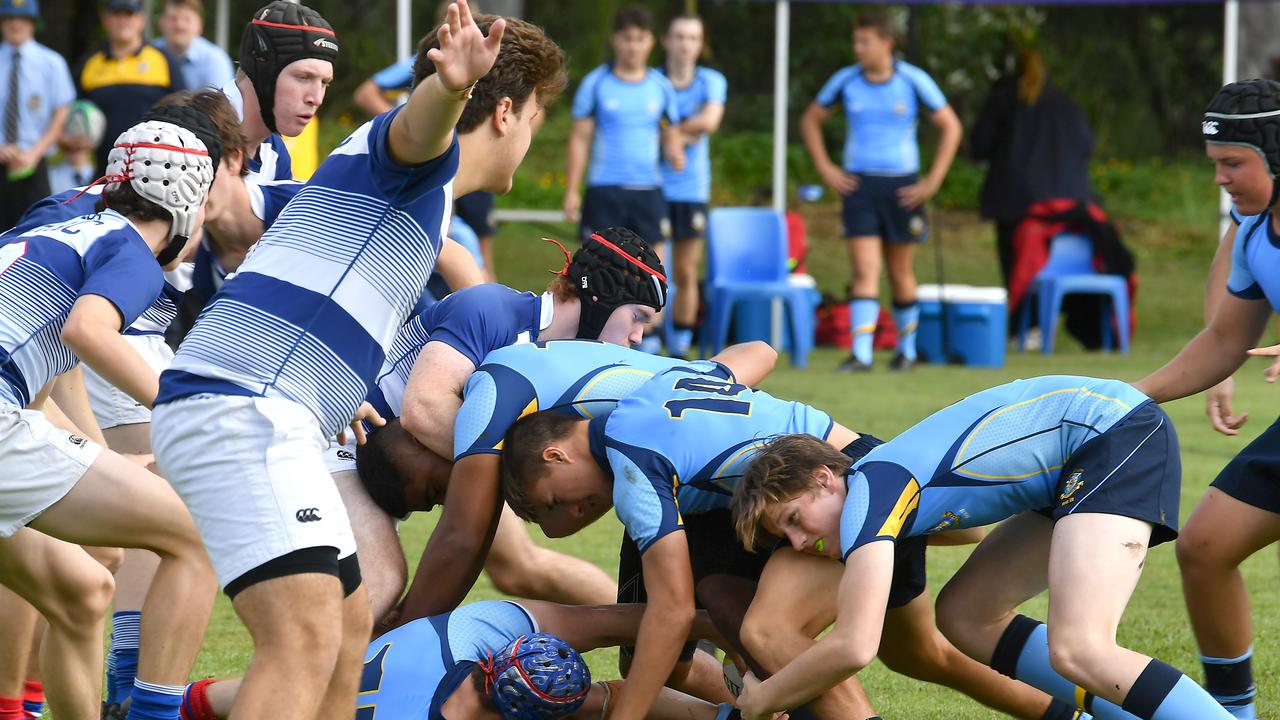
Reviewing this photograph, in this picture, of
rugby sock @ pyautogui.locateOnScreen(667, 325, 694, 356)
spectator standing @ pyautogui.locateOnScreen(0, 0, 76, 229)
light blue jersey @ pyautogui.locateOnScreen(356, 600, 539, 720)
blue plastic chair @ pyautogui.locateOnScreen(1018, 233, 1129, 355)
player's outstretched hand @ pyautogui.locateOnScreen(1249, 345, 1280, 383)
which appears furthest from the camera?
blue plastic chair @ pyautogui.locateOnScreen(1018, 233, 1129, 355)

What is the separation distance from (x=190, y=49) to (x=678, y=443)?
24.9 ft

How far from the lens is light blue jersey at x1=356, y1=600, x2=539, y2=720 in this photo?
3529 mm

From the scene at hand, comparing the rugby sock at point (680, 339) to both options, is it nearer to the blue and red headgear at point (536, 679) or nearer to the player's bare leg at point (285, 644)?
the blue and red headgear at point (536, 679)

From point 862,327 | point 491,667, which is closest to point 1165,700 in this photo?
point 491,667

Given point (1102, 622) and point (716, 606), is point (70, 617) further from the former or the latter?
point (1102, 622)

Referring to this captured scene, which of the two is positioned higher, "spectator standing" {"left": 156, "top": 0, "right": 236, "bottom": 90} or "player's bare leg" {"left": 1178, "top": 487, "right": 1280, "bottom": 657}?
"spectator standing" {"left": 156, "top": 0, "right": 236, "bottom": 90}

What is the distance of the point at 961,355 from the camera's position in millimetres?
11016

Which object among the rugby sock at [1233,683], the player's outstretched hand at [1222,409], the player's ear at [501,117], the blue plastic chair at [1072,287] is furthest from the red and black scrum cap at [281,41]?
the blue plastic chair at [1072,287]

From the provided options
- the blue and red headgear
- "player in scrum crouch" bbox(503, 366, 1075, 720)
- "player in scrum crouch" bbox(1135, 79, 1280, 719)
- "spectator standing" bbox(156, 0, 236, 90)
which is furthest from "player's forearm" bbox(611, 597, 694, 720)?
"spectator standing" bbox(156, 0, 236, 90)

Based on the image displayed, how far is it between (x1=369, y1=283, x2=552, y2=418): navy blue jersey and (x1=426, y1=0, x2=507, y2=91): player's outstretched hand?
4.75 ft

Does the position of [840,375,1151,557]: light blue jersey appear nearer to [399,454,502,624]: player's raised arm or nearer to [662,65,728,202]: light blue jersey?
[399,454,502,624]: player's raised arm

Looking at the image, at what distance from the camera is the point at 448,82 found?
2.67m

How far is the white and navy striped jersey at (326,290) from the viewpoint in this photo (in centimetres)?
288

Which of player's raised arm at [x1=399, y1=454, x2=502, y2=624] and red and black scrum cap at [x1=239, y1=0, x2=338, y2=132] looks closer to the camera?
player's raised arm at [x1=399, y1=454, x2=502, y2=624]
